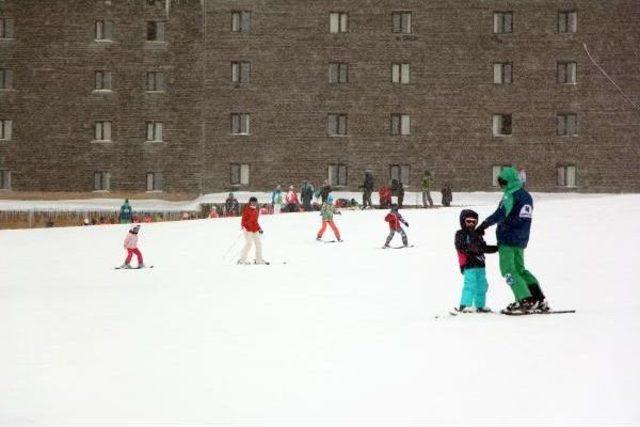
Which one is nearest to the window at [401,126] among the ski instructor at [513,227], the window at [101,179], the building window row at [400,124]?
the building window row at [400,124]

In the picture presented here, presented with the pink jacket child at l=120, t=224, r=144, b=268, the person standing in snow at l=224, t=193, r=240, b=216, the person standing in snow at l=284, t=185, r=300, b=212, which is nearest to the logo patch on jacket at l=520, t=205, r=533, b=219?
the pink jacket child at l=120, t=224, r=144, b=268

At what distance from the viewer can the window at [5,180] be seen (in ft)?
183

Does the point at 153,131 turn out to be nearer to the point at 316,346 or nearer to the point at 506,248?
Result: the point at 506,248

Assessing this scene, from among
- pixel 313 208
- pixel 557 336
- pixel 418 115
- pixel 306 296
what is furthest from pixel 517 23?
pixel 557 336

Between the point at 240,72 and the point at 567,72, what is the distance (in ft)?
50.9

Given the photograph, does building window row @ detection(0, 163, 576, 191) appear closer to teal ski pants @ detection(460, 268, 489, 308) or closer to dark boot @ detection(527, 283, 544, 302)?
teal ski pants @ detection(460, 268, 489, 308)

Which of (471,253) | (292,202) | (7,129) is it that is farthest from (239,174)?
(471,253)

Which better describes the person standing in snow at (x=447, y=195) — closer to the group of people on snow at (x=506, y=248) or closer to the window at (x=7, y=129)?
the window at (x=7, y=129)

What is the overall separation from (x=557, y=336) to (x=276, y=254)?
14.6 metres

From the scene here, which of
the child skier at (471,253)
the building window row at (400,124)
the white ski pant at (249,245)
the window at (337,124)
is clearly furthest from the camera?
the window at (337,124)

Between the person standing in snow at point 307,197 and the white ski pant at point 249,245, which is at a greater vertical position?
the person standing in snow at point 307,197

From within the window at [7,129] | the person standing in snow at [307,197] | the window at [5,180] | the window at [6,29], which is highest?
the window at [6,29]

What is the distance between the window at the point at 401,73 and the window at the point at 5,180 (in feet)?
65.3

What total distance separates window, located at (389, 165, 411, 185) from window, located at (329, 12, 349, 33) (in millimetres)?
6971
